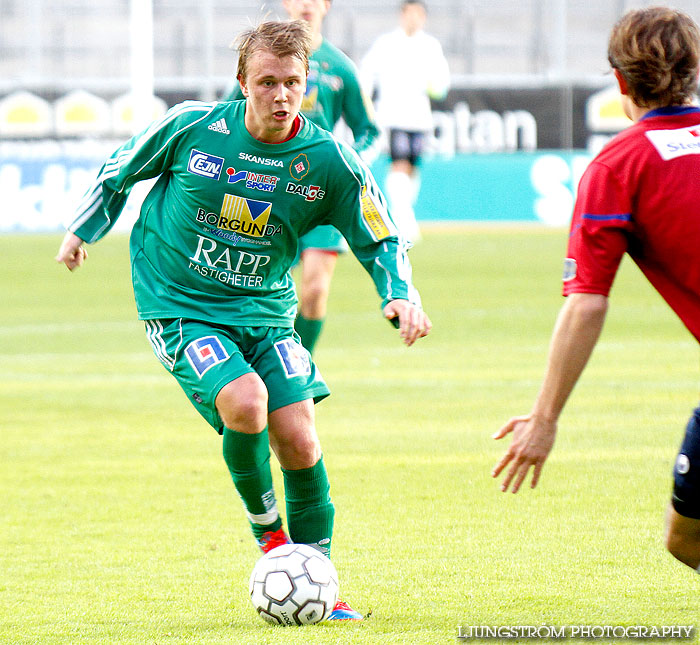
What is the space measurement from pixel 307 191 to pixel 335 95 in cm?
358

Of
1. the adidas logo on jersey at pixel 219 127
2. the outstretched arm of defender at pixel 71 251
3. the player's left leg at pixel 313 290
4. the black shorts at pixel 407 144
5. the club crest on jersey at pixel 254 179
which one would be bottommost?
the black shorts at pixel 407 144

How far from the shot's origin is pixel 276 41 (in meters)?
4.14

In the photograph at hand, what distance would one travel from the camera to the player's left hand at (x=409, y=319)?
404 centimetres

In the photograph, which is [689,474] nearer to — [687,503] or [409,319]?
[687,503]

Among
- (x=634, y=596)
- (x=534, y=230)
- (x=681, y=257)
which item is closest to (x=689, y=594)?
(x=634, y=596)

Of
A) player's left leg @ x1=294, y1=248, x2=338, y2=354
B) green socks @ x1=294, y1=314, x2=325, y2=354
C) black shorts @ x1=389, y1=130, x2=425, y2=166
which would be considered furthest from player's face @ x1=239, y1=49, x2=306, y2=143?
black shorts @ x1=389, y1=130, x2=425, y2=166

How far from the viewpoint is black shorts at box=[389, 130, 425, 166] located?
2028 cm

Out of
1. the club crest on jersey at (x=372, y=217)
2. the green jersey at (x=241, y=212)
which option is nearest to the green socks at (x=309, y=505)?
the green jersey at (x=241, y=212)

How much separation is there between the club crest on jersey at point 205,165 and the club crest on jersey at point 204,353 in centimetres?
56

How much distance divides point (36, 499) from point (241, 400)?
210cm

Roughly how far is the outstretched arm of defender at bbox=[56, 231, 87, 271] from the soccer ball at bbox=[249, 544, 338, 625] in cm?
138

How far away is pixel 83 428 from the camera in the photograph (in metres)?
7.48

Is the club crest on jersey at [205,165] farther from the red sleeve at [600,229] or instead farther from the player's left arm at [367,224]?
the red sleeve at [600,229]

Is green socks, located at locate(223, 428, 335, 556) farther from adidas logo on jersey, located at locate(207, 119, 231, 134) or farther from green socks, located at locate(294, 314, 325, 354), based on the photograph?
green socks, located at locate(294, 314, 325, 354)
